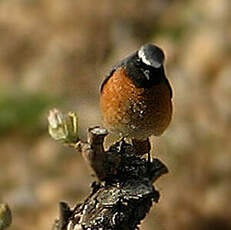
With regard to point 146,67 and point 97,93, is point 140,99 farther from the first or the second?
point 97,93

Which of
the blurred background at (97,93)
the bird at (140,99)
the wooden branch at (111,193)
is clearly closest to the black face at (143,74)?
the bird at (140,99)

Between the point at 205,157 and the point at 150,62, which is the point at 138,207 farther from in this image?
the point at 205,157

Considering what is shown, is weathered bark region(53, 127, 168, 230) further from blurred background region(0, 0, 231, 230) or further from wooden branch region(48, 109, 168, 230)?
blurred background region(0, 0, 231, 230)

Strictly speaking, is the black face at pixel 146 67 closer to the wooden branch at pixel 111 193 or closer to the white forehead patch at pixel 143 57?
the white forehead patch at pixel 143 57

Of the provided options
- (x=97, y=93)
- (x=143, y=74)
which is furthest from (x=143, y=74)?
(x=97, y=93)

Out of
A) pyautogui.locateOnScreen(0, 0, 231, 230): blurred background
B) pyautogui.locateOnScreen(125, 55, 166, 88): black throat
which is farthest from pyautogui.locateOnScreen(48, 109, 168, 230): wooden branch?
pyautogui.locateOnScreen(0, 0, 231, 230): blurred background

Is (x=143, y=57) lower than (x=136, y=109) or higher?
higher
